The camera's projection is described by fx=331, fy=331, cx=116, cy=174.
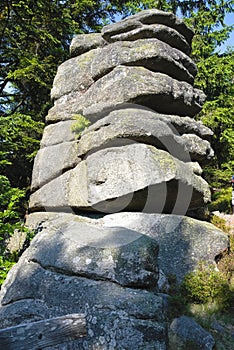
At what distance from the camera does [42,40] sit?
456 inches

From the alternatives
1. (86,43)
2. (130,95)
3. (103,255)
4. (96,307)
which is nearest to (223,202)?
(130,95)

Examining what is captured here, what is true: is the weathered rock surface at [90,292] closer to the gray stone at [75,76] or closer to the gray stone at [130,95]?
the gray stone at [130,95]

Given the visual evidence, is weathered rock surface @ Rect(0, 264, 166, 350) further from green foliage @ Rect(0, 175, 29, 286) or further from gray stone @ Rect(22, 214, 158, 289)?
green foliage @ Rect(0, 175, 29, 286)

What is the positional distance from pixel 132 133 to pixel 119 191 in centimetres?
132

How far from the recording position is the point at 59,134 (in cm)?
874

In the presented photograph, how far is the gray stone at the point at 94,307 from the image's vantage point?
3.69 meters

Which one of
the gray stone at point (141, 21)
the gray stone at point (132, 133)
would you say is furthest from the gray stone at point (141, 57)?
the gray stone at point (132, 133)

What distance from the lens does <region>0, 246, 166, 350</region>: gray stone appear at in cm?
369

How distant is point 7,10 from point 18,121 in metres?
4.73

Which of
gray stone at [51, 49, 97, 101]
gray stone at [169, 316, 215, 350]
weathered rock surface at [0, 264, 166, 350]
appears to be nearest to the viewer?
weathered rock surface at [0, 264, 166, 350]

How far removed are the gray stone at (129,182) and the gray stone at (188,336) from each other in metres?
2.79

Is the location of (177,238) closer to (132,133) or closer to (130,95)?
(132,133)

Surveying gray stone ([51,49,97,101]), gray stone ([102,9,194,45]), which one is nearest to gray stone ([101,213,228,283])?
gray stone ([51,49,97,101])

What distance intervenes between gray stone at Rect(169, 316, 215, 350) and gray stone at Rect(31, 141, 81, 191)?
445 cm
